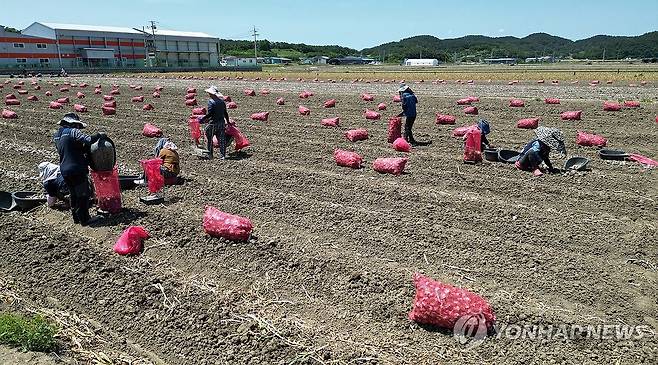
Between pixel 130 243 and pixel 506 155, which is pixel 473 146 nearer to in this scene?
pixel 506 155

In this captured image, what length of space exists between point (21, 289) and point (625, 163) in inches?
411

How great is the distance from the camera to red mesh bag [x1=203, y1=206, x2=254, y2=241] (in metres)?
6.01

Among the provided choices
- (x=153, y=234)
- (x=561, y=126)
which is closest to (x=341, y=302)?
(x=153, y=234)

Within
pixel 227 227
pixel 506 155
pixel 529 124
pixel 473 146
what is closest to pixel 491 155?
pixel 506 155

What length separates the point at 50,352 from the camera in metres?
4.02

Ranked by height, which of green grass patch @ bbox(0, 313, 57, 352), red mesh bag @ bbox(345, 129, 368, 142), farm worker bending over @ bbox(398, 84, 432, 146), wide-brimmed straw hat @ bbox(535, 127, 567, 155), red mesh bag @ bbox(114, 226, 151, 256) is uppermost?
farm worker bending over @ bbox(398, 84, 432, 146)

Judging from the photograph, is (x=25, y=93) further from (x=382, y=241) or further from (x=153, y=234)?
(x=382, y=241)

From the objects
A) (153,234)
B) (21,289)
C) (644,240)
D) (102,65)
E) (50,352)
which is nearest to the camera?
(50,352)

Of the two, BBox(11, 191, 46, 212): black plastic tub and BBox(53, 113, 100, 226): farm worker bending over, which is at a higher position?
BBox(53, 113, 100, 226): farm worker bending over

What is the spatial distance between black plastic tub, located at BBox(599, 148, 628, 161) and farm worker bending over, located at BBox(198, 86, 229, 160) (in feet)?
26.2

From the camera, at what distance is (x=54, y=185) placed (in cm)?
736

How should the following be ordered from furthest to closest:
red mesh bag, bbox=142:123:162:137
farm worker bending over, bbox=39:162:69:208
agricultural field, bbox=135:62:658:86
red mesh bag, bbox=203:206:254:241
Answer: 1. agricultural field, bbox=135:62:658:86
2. red mesh bag, bbox=142:123:162:137
3. farm worker bending over, bbox=39:162:69:208
4. red mesh bag, bbox=203:206:254:241

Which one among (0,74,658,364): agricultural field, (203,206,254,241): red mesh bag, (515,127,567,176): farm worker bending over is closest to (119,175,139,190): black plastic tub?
(0,74,658,364): agricultural field

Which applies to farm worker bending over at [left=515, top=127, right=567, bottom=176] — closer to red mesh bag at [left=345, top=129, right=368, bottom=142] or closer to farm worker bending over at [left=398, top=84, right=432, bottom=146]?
farm worker bending over at [left=398, top=84, right=432, bottom=146]
